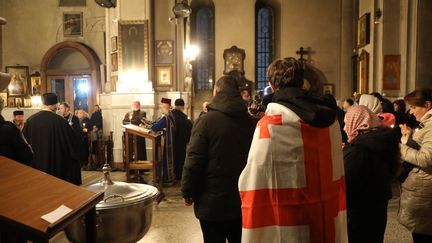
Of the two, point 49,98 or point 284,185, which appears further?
point 49,98

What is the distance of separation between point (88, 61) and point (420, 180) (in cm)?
1448

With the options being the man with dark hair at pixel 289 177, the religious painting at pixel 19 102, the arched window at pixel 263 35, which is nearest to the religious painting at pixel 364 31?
the arched window at pixel 263 35

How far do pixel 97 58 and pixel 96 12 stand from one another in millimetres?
1820

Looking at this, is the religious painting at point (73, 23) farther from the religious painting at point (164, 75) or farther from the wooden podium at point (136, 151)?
the wooden podium at point (136, 151)

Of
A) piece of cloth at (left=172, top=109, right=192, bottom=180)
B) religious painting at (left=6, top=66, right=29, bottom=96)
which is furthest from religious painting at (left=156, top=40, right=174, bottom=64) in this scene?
religious painting at (left=6, top=66, right=29, bottom=96)

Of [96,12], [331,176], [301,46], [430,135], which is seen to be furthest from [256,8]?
[331,176]

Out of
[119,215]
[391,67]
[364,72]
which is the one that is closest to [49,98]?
[119,215]

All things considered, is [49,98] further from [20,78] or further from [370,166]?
[20,78]

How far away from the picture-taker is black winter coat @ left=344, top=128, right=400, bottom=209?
254 cm

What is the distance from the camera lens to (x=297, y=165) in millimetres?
1863

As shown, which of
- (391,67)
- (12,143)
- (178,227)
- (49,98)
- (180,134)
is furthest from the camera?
(391,67)

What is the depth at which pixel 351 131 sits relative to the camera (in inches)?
105

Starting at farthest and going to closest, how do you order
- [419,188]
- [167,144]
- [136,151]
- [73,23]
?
[73,23], [167,144], [136,151], [419,188]

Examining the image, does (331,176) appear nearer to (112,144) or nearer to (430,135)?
(430,135)
